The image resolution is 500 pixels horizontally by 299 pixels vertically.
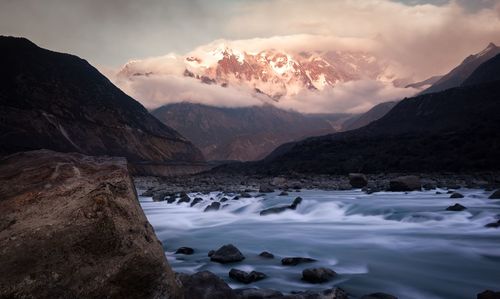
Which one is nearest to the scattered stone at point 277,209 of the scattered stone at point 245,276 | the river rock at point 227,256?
the river rock at point 227,256

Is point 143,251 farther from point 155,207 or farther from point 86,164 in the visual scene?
point 155,207

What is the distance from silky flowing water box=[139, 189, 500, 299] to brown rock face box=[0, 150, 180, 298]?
4.09 m

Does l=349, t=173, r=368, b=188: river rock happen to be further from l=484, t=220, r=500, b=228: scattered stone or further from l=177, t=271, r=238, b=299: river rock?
l=177, t=271, r=238, b=299: river rock

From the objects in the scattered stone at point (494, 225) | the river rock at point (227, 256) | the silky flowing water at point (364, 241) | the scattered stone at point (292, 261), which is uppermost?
the river rock at point (227, 256)

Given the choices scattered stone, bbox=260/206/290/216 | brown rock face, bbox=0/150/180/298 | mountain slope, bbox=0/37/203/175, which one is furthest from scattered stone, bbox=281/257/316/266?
mountain slope, bbox=0/37/203/175

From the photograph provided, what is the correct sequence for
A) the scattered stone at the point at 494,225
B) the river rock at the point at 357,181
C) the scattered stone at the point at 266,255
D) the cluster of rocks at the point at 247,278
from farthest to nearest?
the river rock at the point at 357,181
the scattered stone at the point at 494,225
the scattered stone at the point at 266,255
the cluster of rocks at the point at 247,278

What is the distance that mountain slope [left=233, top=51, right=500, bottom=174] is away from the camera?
44719 mm

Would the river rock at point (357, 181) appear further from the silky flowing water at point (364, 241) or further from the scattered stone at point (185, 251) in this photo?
the scattered stone at point (185, 251)

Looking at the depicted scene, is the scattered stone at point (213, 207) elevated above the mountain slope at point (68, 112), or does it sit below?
below

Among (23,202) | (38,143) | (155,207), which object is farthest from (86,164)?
(38,143)

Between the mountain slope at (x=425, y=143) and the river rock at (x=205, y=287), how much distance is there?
40.3 m

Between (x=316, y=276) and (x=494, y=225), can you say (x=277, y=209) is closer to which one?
(x=494, y=225)

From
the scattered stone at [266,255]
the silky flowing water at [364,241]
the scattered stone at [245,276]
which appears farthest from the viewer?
the scattered stone at [266,255]

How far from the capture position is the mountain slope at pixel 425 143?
1761 inches
